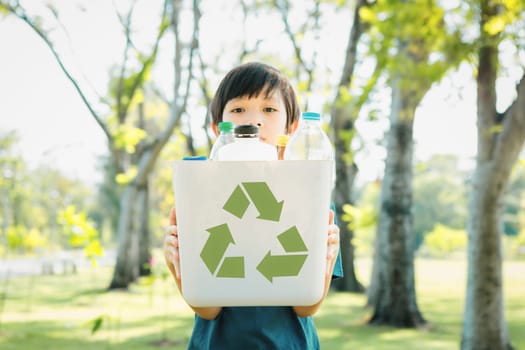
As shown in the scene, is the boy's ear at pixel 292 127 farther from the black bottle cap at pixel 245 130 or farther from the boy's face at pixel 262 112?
the black bottle cap at pixel 245 130

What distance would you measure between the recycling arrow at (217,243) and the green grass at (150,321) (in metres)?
2.68

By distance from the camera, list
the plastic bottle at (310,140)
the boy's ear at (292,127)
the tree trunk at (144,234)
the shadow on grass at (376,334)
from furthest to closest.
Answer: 1. the tree trunk at (144,234)
2. the shadow on grass at (376,334)
3. the boy's ear at (292,127)
4. the plastic bottle at (310,140)

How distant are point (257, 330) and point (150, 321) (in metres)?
6.42

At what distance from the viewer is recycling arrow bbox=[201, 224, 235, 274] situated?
1.25 meters

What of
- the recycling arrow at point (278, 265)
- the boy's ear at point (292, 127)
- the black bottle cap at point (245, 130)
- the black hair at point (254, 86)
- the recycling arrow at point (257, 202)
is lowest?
the recycling arrow at point (278, 265)

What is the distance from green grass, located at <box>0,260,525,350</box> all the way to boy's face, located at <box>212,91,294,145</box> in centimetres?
254

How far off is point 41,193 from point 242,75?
3721cm

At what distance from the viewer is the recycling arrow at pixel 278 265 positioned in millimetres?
1247

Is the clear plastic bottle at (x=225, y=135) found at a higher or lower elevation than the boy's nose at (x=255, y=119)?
lower

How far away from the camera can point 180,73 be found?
32.7 ft

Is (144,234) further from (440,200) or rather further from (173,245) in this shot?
(440,200)

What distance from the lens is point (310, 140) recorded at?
1465 mm

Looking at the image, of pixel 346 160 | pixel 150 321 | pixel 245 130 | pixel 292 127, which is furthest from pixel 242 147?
pixel 346 160

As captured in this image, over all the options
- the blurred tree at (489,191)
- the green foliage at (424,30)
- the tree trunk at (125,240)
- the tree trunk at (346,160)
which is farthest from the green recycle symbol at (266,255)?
the tree trunk at (125,240)
